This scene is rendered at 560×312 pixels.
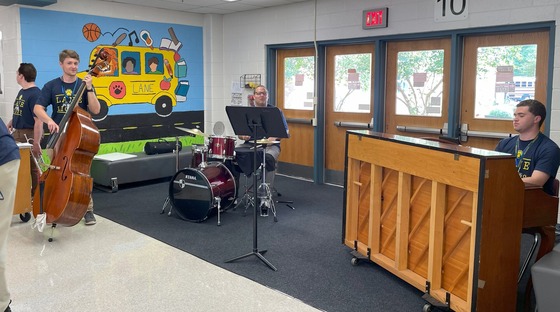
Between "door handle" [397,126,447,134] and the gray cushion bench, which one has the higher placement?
"door handle" [397,126,447,134]

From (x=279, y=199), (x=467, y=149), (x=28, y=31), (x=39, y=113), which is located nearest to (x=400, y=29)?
(x=279, y=199)

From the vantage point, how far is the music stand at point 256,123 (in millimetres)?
3721

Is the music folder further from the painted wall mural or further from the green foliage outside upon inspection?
Answer: the painted wall mural

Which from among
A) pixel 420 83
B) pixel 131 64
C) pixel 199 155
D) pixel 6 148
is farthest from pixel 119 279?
pixel 131 64

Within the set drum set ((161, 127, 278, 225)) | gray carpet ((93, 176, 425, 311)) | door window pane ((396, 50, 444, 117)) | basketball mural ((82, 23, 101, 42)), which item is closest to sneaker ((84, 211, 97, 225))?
gray carpet ((93, 176, 425, 311))

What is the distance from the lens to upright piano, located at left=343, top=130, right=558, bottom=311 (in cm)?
262

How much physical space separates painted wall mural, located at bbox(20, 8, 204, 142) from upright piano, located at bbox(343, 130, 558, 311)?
4.28 m

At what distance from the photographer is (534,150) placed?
10.7 feet

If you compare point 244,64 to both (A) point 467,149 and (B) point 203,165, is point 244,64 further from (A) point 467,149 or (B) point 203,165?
(A) point 467,149

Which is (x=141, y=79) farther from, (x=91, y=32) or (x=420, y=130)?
(x=420, y=130)

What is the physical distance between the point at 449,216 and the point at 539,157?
2.66 ft

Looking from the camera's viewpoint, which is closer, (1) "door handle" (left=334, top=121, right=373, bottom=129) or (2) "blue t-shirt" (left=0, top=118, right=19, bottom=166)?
(2) "blue t-shirt" (left=0, top=118, right=19, bottom=166)

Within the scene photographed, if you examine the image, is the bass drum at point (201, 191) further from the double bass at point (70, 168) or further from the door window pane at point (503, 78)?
the door window pane at point (503, 78)

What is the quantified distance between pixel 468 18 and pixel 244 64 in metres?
3.62
